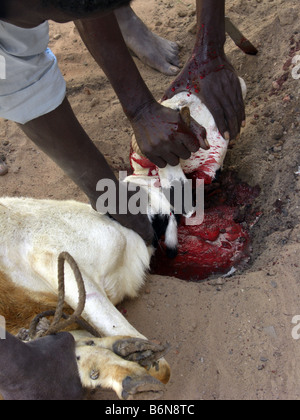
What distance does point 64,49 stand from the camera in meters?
4.11

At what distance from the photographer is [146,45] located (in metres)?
3.63

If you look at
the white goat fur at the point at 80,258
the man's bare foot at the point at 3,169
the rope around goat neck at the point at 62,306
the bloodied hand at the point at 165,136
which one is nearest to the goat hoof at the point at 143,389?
the white goat fur at the point at 80,258

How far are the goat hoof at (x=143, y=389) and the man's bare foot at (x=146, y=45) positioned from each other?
272 cm

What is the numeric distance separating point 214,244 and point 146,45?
1996 mm

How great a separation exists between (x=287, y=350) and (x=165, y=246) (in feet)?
2.69

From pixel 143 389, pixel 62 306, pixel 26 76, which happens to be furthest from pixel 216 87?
pixel 143 389

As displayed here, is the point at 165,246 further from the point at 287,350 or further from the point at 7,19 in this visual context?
the point at 7,19

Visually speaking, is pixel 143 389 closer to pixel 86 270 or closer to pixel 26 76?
pixel 86 270

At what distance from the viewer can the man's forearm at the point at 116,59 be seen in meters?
2.27

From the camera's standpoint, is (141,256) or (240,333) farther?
(141,256)

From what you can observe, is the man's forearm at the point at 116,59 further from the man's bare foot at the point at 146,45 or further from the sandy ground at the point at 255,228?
the man's bare foot at the point at 146,45

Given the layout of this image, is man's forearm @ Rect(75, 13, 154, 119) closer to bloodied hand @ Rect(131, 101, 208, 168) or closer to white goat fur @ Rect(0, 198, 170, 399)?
bloodied hand @ Rect(131, 101, 208, 168)

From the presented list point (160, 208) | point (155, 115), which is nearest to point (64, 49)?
point (155, 115)

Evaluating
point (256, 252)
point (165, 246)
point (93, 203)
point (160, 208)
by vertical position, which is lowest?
point (256, 252)
